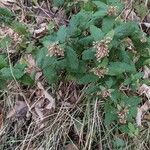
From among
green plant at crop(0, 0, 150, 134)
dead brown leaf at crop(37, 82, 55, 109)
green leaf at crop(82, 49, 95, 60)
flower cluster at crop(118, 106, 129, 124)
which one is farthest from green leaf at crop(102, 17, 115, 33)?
dead brown leaf at crop(37, 82, 55, 109)

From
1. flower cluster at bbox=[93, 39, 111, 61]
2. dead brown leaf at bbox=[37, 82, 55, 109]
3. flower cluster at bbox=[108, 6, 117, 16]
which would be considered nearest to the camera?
flower cluster at bbox=[93, 39, 111, 61]

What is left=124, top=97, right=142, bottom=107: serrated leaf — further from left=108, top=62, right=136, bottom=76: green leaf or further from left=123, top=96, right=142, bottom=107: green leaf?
left=108, top=62, right=136, bottom=76: green leaf

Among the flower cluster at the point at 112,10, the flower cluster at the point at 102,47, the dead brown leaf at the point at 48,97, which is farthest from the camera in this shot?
the dead brown leaf at the point at 48,97

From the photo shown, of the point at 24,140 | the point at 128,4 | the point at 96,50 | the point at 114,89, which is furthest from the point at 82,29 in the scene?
the point at 24,140

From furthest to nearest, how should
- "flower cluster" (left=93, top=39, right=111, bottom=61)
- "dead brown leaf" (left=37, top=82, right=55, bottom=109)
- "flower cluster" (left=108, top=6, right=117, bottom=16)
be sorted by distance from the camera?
"dead brown leaf" (left=37, top=82, right=55, bottom=109) → "flower cluster" (left=108, top=6, right=117, bottom=16) → "flower cluster" (left=93, top=39, right=111, bottom=61)

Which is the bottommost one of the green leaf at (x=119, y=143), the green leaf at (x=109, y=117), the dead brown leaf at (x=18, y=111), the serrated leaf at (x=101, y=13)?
the green leaf at (x=119, y=143)

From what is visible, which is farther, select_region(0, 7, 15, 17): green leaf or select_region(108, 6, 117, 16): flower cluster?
select_region(0, 7, 15, 17): green leaf

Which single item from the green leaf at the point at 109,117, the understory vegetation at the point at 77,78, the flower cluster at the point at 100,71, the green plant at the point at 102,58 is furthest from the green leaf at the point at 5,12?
the green leaf at the point at 109,117

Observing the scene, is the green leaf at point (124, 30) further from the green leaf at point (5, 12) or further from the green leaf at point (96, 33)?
the green leaf at point (5, 12)

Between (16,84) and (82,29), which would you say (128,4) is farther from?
(16,84)
